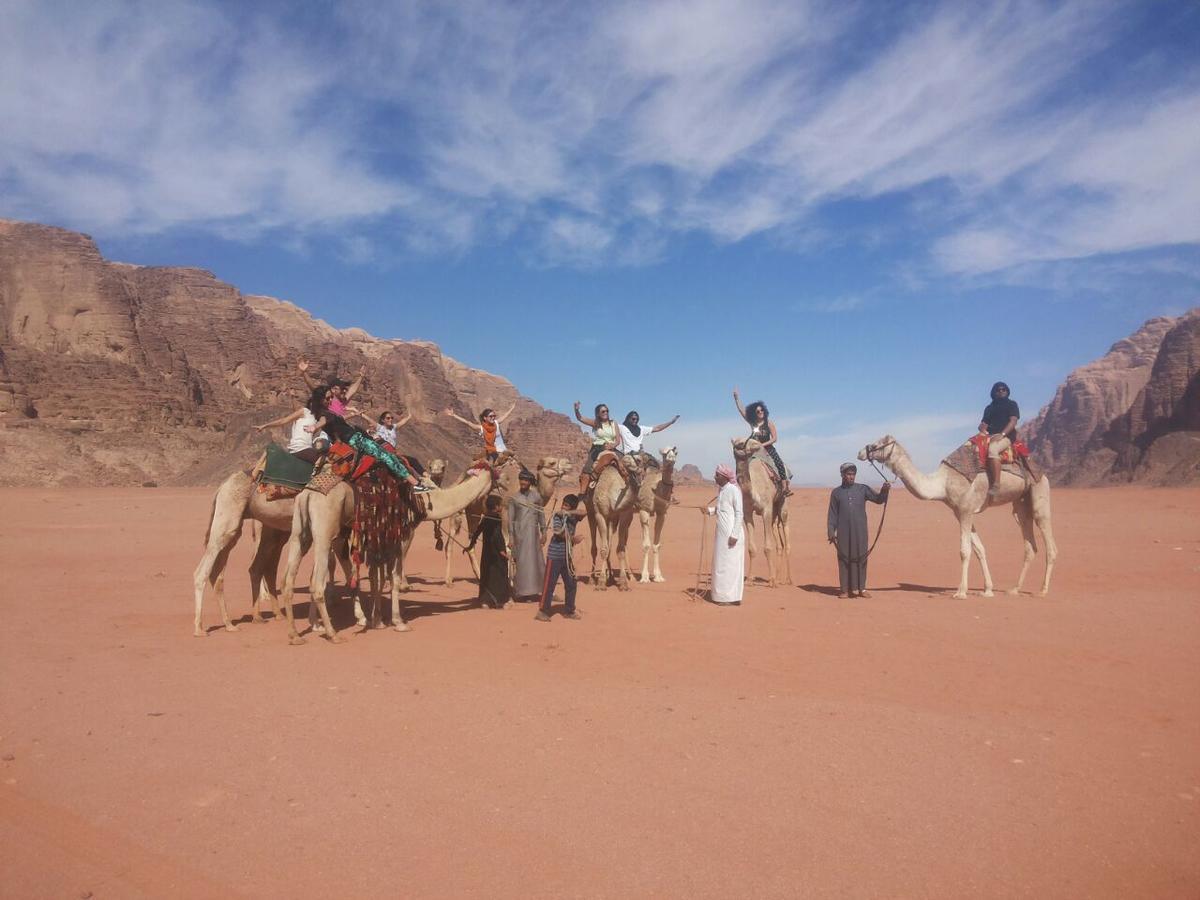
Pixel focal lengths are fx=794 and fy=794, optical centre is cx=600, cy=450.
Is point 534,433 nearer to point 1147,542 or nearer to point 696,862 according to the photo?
point 1147,542

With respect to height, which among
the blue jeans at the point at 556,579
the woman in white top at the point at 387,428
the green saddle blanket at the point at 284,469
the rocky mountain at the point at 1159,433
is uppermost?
the rocky mountain at the point at 1159,433

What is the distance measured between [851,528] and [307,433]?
848cm

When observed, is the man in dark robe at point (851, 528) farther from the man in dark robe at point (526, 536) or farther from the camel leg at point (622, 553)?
the man in dark robe at point (526, 536)

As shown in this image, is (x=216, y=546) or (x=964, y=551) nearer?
(x=216, y=546)

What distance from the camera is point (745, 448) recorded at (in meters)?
14.2

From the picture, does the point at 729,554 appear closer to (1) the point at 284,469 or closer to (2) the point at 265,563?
(1) the point at 284,469

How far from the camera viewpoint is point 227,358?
394 feet

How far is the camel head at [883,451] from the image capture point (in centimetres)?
1371

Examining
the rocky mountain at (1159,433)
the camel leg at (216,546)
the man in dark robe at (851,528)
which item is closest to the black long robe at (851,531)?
the man in dark robe at (851,528)

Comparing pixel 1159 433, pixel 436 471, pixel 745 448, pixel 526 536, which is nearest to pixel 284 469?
pixel 526 536

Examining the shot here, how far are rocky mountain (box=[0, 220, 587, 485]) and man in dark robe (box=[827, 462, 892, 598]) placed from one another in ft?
199

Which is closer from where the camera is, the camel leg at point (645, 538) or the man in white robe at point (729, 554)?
the man in white robe at point (729, 554)

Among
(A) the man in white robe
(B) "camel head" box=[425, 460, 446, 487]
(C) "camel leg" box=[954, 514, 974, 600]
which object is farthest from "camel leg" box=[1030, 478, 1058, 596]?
(B) "camel head" box=[425, 460, 446, 487]

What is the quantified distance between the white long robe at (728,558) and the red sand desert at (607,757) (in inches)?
39.4
